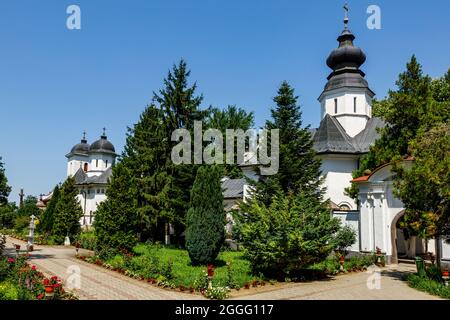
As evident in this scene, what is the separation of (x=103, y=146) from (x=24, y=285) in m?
53.5

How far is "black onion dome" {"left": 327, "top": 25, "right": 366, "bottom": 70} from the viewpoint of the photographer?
101 feet

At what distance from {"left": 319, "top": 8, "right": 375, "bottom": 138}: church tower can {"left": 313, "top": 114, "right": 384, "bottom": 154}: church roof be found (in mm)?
752

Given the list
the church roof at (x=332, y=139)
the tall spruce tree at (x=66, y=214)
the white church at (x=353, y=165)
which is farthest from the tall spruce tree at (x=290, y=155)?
the tall spruce tree at (x=66, y=214)

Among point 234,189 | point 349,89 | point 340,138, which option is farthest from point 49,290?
point 349,89

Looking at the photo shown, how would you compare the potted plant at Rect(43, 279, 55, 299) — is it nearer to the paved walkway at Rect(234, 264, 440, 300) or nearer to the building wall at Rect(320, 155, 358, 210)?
the paved walkway at Rect(234, 264, 440, 300)

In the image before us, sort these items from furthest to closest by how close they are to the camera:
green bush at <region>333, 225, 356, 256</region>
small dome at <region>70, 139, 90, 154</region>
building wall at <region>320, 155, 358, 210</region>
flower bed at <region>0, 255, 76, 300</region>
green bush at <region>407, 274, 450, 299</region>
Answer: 1. small dome at <region>70, 139, 90, 154</region>
2. building wall at <region>320, 155, 358, 210</region>
3. green bush at <region>333, 225, 356, 256</region>
4. green bush at <region>407, 274, 450, 299</region>
5. flower bed at <region>0, 255, 76, 300</region>

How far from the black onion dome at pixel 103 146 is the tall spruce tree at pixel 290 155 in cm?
4656

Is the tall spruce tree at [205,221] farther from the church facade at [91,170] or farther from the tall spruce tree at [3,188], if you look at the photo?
the church facade at [91,170]

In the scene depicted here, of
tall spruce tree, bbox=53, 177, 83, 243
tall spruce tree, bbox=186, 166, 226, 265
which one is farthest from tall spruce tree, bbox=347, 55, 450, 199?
tall spruce tree, bbox=53, 177, 83, 243

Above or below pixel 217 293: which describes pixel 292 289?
below

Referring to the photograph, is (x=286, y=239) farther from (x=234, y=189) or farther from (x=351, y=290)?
(x=234, y=189)

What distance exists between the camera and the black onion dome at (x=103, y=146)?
6147 cm

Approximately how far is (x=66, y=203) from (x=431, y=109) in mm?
27508

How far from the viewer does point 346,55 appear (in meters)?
30.9
